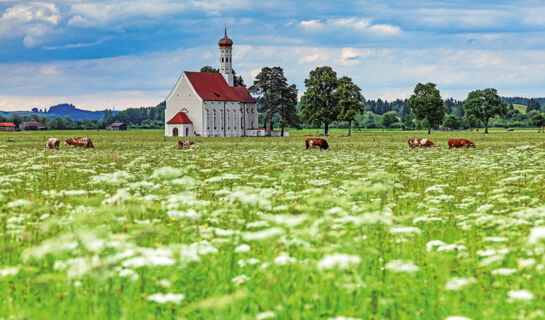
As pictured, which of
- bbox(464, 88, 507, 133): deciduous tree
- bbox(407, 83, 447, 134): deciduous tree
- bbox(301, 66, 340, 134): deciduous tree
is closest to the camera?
bbox(301, 66, 340, 134): deciduous tree

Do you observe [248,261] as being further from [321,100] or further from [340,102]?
[321,100]

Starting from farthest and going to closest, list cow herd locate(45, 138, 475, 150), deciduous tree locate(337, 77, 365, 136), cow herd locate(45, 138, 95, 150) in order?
1. deciduous tree locate(337, 77, 365, 136)
2. cow herd locate(45, 138, 475, 150)
3. cow herd locate(45, 138, 95, 150)

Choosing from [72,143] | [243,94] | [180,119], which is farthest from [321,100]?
[72,143]

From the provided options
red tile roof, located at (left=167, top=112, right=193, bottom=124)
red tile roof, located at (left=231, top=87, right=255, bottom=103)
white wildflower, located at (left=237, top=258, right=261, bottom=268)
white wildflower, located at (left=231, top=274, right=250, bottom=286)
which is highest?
red tile roof, located at (left=231, top=87, right=255, bottom=103)

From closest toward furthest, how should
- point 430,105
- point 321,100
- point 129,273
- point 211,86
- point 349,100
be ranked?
point 129,273 → point 349,100 → point 321,100 → point 430,105 → point 211,86

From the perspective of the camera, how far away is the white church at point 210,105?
10369cm

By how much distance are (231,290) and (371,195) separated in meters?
7.09

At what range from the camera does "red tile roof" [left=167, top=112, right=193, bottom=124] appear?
102 meters

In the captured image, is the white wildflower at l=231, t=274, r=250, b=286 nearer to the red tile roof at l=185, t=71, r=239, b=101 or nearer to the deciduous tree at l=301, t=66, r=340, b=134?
the deciduous tree at l=301, t=66, r=340, b=134

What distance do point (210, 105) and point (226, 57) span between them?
63.7 ft

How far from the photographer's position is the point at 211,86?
108 meters

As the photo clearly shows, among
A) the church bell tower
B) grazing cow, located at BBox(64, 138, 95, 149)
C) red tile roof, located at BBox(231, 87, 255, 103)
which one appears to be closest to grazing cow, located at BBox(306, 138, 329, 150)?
grazing cow, located at BBox(64, 138, 95, 149)

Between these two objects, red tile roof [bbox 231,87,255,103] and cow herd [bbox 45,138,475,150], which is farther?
red tile roof [bbox 231,87,255,103]

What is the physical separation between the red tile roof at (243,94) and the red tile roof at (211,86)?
2280 millimetres
